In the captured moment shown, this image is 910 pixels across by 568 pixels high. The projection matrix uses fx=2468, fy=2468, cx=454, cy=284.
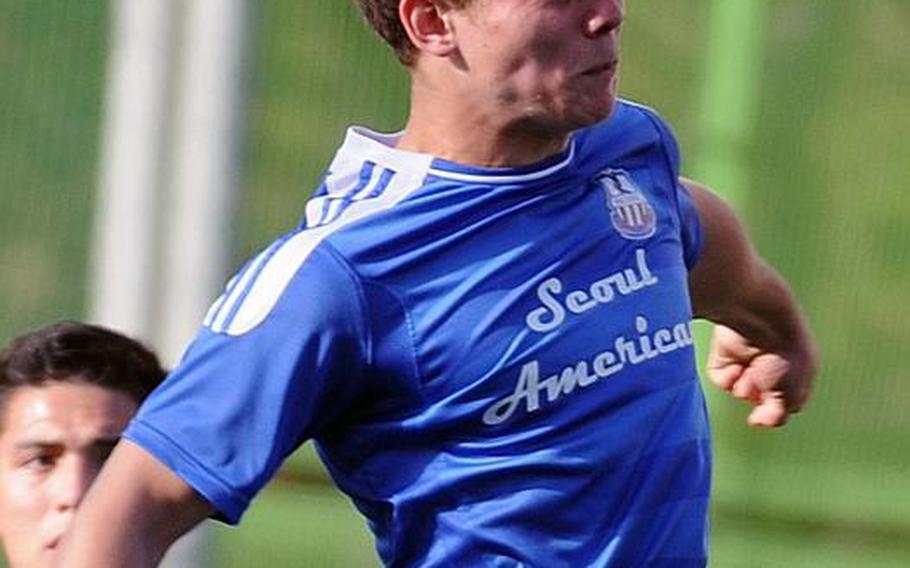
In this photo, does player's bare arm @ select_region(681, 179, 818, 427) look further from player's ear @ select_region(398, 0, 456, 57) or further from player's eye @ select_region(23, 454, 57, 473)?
player's eye @ select_region(23, 454, 57, 473)

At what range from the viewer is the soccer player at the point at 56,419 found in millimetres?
2959

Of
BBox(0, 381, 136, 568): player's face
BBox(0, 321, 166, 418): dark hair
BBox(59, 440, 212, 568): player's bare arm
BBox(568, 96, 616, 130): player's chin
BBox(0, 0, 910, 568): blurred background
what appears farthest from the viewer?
BBox(0, 0, 910, 568): blurred background

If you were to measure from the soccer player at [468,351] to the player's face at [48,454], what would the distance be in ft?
0.98

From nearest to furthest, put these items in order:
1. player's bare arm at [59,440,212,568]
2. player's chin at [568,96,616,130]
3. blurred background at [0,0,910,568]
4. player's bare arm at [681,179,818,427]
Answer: player's bare arm at [59,440,212,568], player's chin at [568,96,616,130], player's bare arm at [681,179,818,427], blurred background at [0,0,910,568]

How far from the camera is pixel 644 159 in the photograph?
3.06m

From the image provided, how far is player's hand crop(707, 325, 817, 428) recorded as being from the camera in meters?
3.44

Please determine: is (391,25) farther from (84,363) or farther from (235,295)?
(84,363)

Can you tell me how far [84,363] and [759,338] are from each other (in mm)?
967

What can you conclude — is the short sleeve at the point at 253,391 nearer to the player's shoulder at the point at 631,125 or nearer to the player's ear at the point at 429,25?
the player's ear at the point at 429,25

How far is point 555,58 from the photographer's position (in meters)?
2.81

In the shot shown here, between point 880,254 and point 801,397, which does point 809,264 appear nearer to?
point 880,254

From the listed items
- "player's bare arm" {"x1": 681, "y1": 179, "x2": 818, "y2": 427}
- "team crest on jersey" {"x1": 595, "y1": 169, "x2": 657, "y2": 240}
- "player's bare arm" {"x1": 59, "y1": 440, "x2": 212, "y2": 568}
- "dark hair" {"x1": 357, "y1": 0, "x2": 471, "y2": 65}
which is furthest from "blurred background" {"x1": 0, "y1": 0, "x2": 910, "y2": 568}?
"player's bare arm" {"x1": 59, "y1": 440, "x2": 212, "y2": 568}

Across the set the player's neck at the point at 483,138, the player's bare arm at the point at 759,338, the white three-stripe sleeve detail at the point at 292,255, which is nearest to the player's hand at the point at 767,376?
the player's bare arm at the point at 759,338

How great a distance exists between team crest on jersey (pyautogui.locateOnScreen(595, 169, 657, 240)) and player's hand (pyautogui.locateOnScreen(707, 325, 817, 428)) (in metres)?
0.55
